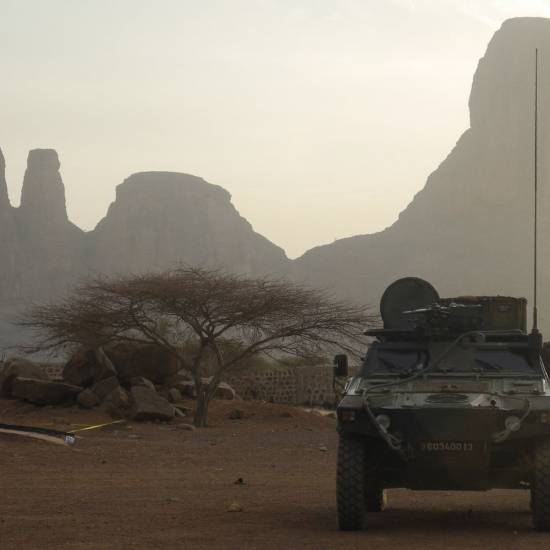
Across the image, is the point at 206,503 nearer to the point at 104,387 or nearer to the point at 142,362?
the point at 104,387

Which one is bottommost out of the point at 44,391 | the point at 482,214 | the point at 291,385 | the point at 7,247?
the point at 291,385

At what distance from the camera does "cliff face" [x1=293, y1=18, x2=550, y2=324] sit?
114m

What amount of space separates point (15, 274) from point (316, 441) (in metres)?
103

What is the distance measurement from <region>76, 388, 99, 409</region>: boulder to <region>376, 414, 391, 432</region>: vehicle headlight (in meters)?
24.6

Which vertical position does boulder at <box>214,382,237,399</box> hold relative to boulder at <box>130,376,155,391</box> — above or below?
below

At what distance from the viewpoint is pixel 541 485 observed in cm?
1093

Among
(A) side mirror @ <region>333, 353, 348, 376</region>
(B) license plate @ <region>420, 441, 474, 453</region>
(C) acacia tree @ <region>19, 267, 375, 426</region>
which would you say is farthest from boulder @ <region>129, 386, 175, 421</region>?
(B) license plate @ <region>420, 441, 474, 453</region>

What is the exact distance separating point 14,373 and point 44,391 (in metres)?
2.45

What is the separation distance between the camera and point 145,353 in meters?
38.6

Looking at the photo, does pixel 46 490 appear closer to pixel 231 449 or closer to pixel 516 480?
pixel 516 480

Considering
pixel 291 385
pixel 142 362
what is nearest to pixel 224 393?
pixel 142 362

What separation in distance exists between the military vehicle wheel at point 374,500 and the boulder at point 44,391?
23337mm

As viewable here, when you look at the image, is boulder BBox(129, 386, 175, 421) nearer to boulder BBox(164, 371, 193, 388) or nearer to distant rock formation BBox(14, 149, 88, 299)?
boulder BBox(164, 371, 193, 388)

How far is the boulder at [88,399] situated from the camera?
1382 inches
